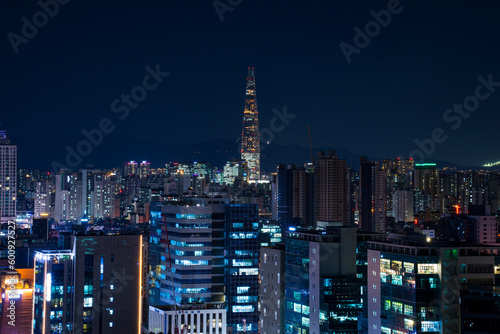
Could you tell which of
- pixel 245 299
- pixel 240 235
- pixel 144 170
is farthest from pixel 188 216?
pixel 144 170

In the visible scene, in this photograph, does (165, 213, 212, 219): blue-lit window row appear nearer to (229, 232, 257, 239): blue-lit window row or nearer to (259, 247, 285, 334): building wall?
(229, 232, 257, 239): blue-lit window row

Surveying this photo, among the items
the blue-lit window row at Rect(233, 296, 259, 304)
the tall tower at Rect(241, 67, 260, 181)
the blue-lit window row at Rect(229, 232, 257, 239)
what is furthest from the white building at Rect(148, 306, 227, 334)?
the tall tower at Rect(241, 67, 260, 181)

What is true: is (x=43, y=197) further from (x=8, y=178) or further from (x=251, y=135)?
(x=251, y=135)

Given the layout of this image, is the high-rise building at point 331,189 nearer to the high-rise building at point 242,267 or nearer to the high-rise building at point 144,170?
the high-rise building at point 242,267

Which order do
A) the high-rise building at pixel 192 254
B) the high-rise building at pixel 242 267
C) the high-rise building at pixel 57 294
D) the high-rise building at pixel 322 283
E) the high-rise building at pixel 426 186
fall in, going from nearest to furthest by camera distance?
the high-rise building at pixel 322 283 → the high-rise building at pixel 57 294 → the high-rise building at pixel 192 254 → the high-rise building at pixel 242 267 → the high-rise building at pixel 426 186

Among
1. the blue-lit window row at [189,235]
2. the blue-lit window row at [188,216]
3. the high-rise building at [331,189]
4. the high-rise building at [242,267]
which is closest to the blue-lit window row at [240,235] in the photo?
the high-rise building at [242,267]
